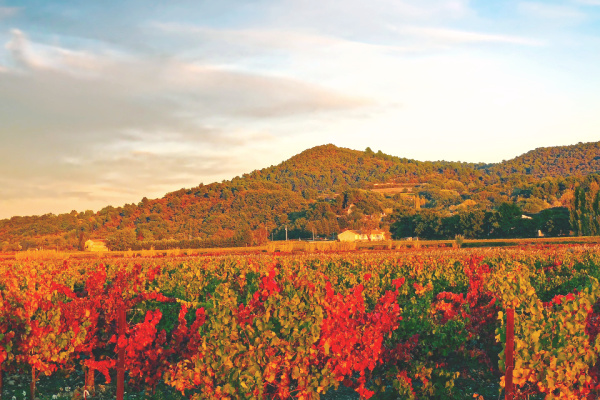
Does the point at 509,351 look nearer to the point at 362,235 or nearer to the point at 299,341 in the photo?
the point at 299,341

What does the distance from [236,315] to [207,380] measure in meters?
0.83

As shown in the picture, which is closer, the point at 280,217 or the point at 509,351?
the point at 509,351

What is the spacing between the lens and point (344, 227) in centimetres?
13238

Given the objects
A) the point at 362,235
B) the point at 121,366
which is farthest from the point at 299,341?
the point at 362,235

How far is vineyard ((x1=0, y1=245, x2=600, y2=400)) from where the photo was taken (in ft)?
20.7

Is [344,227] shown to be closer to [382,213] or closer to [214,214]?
[382,213]

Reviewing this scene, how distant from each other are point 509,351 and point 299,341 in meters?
2.40

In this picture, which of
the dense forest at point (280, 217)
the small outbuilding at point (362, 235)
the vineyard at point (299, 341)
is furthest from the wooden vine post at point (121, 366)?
the small outbuilding at point (362, 235)

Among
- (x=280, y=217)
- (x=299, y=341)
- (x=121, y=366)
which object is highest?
(x=280, y=217)

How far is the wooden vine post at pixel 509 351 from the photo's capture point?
238 inches

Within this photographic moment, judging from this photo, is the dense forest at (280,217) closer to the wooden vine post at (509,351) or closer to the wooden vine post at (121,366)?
the wooden vine post at (121,366)

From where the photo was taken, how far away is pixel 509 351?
6094 millimetres

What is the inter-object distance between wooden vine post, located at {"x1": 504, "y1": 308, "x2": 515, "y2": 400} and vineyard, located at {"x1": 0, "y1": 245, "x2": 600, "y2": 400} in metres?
0.09

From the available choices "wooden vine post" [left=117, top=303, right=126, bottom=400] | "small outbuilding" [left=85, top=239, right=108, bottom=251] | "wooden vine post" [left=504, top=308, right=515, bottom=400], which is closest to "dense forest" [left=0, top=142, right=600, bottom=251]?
"small outbuilding" [left=85, top=239, right=108, bottom=251]
